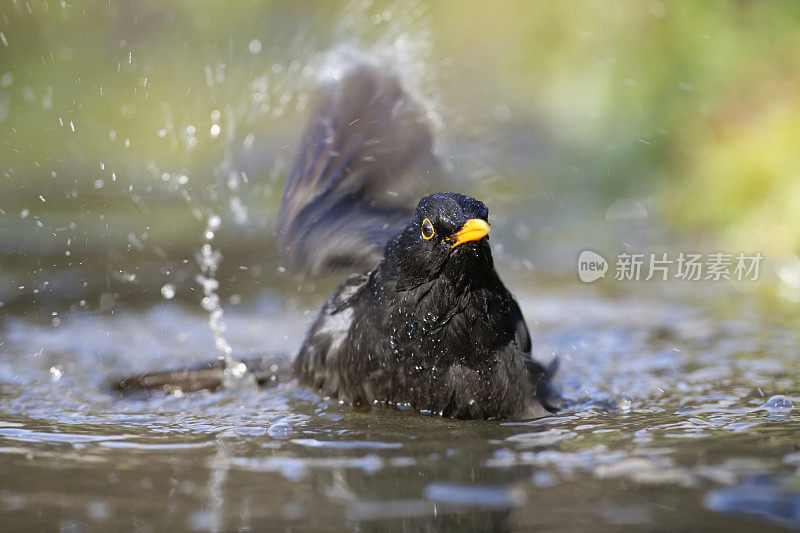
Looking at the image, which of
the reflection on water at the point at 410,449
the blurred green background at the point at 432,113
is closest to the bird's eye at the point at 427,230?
the reflection on water at the point at 410,449

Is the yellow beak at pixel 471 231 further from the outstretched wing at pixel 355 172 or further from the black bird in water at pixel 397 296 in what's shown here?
the outstretched wing at pixel 355 172

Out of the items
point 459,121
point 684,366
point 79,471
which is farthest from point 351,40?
point 79,471

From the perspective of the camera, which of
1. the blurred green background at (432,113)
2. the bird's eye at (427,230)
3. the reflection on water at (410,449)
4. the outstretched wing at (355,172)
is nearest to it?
the reflection on water at (410,449)

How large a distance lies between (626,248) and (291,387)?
13.7 ft

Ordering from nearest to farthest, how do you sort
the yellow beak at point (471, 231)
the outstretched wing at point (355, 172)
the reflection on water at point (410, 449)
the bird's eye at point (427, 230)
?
the reflection on water at point (410, 449)
the yellow beak at point (471, 231)
the bird's eye at point (427, 230)
the outstretched wing at point (355, 172)

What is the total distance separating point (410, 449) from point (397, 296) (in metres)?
0.80

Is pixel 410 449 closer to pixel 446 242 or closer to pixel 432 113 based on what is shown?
pixel 446 242

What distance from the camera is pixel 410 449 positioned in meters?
3.04

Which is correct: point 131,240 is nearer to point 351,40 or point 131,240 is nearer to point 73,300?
point 73,300

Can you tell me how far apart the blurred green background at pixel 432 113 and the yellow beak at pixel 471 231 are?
60.4 inches

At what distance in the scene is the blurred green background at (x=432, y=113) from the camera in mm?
7156

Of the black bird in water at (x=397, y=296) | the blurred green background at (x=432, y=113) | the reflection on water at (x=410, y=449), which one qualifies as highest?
the blurred green background at (x=432, y=113)

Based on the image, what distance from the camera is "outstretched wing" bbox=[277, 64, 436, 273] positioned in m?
4.52

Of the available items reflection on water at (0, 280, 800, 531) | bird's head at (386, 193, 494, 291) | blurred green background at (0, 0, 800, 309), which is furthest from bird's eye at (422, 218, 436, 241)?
blurred green background at (0, 0, 800, 309)
